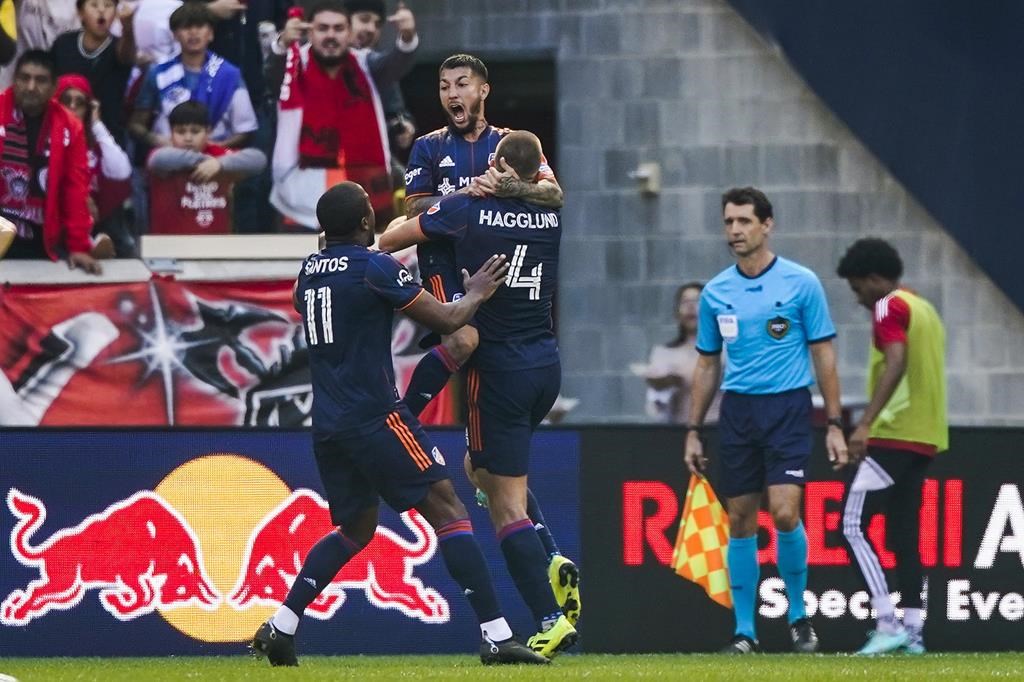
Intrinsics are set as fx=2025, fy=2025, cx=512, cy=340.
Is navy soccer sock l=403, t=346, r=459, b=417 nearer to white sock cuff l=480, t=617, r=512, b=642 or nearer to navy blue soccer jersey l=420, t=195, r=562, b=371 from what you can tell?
navy blue soccer jersey l=420, t=195, r=562, b=371

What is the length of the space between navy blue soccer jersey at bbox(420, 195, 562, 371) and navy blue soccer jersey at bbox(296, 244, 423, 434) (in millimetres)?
544

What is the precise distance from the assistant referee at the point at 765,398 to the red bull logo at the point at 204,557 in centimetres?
158

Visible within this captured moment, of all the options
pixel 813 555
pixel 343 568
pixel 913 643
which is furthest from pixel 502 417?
pixel 913 643

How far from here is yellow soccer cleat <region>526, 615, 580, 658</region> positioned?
340 inches

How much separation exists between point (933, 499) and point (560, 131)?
5.72 metres

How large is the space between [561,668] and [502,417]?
117 centimetres

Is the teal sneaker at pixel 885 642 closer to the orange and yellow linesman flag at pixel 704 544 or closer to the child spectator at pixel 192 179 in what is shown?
the orange and yellow linesman flag at pixel 704 544

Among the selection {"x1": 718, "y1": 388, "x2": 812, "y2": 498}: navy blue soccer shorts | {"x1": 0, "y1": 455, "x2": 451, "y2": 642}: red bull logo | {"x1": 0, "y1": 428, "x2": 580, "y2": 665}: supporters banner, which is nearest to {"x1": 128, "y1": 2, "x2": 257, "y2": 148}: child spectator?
{"x1": 0, "y1": 428, "x2": 580, "y2": 665}: supporters banner

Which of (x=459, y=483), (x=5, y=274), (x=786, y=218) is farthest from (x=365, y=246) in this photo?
(x=786, y=218)

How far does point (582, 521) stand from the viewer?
418 inches

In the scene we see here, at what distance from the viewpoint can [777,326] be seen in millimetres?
10055

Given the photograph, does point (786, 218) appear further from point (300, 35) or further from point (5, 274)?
point (5, 274)

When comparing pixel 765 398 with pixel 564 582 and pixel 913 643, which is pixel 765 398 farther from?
pixel 564 582

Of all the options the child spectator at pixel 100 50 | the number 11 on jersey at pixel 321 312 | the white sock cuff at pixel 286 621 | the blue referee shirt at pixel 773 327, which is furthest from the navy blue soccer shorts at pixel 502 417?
the child spectator at pixel 100 50
